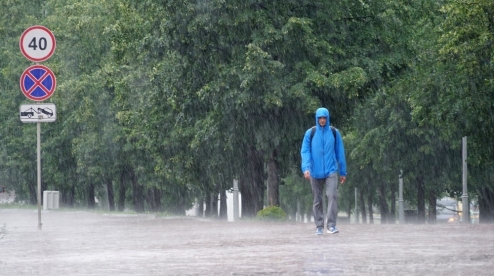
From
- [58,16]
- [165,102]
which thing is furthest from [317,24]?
[58,16]

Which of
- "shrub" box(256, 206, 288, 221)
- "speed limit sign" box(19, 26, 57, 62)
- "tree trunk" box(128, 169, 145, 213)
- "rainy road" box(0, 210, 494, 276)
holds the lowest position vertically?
"rainy road" box(0, 210, 494, 276)

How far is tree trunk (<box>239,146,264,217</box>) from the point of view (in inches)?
1415

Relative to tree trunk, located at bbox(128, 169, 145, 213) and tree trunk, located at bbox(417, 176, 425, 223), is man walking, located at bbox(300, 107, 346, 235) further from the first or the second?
tree trunk, located at bbox(128, 169, 145, 213)

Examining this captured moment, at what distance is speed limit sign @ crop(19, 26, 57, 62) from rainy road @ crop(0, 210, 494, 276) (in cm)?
397

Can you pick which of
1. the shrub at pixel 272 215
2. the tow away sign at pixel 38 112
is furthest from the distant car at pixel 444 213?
the tow away sign at pixel 38 112

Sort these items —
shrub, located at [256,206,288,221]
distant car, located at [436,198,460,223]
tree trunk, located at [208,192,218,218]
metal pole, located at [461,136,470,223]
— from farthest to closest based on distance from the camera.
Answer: distant car, located at [436,198,460,223] < tree trunk, located at [208,192,218,218] < metal pole, located at [461,136,470,223] < shrub, located at [256,206,288,221]

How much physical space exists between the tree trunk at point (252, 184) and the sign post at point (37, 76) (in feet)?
48.6

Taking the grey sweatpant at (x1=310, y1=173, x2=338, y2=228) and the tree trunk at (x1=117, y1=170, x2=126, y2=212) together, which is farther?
the tree trunk at (x1=117, y1=170, x2=126, y2=212)

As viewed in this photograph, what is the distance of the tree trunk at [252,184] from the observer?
1415 inches

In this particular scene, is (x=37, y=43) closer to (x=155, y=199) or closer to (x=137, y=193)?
(x=137, y=193)

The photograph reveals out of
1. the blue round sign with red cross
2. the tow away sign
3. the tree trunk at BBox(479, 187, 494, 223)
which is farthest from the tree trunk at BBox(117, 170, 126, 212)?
the blue round sign with red cross

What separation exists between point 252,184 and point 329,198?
70.9 feet

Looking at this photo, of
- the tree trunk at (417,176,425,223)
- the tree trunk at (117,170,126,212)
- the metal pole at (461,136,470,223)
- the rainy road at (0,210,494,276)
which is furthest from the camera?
the tree trunk at (117,170,126,212)

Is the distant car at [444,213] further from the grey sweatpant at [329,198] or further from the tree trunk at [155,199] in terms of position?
the grey sweatpant at [329,198]
